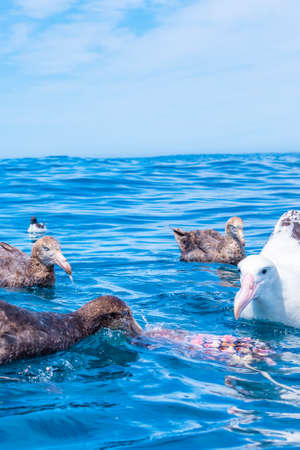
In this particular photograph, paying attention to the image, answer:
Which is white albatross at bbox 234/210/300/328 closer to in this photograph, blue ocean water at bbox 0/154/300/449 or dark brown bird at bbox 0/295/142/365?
blue ocean water at bbox 0/154/300/449

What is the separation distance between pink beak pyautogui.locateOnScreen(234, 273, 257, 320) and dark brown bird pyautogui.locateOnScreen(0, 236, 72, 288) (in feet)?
13.7

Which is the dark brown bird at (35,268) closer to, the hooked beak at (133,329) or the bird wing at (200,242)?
the bird wing at (200,242)

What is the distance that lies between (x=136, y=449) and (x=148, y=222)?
13.2 metres

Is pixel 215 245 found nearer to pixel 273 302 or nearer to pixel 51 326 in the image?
pixel 273 302

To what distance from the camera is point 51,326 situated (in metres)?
6.41

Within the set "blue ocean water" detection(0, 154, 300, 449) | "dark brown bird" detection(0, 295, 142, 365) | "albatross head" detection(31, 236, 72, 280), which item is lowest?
"blue ocean water" detection(0, 154, 300, 449)

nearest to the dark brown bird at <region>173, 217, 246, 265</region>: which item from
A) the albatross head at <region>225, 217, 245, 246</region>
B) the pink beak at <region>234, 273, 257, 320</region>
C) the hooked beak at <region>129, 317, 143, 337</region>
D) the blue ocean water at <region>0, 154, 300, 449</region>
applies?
the albatross head at <region>225, 217, 245, 246</region>

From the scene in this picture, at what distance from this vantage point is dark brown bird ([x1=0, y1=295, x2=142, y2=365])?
6004 mm

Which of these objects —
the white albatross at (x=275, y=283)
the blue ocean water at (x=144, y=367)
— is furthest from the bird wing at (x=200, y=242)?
the white albatross at (x=275, y=283)

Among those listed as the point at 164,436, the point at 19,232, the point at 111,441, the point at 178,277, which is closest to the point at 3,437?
the point at 111,441

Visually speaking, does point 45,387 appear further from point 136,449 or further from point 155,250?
point 155,250

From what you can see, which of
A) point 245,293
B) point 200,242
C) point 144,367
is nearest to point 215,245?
point 200,242

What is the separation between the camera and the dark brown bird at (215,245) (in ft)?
41.4

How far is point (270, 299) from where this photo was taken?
7.77m
